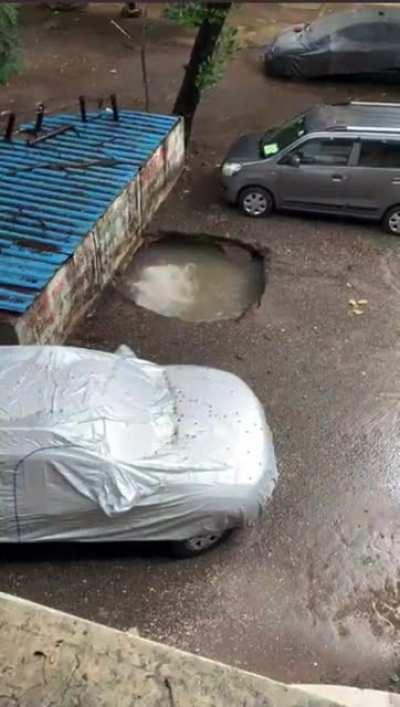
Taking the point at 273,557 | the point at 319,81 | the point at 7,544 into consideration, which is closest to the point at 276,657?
the point at 273,557

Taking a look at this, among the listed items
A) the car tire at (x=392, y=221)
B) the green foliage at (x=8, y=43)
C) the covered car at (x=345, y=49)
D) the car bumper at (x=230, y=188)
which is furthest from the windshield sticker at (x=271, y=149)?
the covered car at (x=345, y=49)

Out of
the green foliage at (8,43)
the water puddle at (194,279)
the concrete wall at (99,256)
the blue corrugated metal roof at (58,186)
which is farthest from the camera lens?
the green foliage at (8,43)

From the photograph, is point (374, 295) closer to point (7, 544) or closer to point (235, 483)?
point (235, 483)

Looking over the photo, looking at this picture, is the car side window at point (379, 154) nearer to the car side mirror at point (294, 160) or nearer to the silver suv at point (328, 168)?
the silver suv at point (328, 168)

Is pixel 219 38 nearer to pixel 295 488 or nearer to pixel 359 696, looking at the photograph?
pixel 295 488

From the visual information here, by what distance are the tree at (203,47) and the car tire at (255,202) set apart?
218 cm

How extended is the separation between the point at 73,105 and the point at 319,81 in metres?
5.81

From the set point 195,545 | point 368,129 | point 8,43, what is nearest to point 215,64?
point 368,129

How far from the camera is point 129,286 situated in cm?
1062

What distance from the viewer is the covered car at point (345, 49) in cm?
1653

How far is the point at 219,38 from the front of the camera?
12.2 metres

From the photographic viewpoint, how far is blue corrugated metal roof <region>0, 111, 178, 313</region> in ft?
27.7

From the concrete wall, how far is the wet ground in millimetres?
307

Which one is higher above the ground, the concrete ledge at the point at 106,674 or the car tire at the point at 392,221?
the concrete ledge at the point at 106,674
